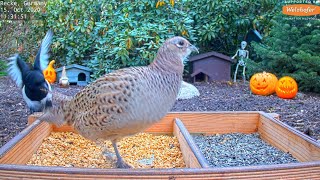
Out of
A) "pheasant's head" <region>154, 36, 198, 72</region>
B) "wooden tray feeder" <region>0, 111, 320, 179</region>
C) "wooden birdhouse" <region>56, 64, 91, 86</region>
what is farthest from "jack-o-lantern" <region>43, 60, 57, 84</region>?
"pheasant's head" <region>154, 36, 198, 72</region>

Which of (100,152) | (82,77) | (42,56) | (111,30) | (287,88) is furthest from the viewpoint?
(82,77)

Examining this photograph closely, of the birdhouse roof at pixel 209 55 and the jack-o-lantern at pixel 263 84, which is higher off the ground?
the birdhouse roof at pixel 209 55

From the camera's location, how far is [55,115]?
6.97ft

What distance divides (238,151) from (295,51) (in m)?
4.41

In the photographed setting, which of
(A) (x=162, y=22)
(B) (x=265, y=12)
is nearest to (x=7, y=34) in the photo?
(A) (x=162, y=22)

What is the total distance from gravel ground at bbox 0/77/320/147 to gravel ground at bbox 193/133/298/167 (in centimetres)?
114

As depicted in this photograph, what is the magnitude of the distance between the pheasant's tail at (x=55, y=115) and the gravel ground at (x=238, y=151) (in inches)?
35.0

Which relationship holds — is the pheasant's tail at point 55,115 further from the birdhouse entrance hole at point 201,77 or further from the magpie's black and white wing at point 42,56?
the birdhouse entrance hole at point 201,77

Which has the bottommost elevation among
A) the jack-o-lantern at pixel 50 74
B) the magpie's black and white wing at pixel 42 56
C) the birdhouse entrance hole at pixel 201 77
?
the birdhouse entrance hole at pixel 201 77

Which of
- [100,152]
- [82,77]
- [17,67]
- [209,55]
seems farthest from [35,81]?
[209,55]

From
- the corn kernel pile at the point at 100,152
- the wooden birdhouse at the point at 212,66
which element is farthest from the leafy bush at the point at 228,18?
the corn kernel pile at the point at 100,152

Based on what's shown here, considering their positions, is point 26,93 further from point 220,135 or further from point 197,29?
point 197,29

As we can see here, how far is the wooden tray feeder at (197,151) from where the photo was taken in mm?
1401

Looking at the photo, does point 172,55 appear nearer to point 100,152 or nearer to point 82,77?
point 100,152
